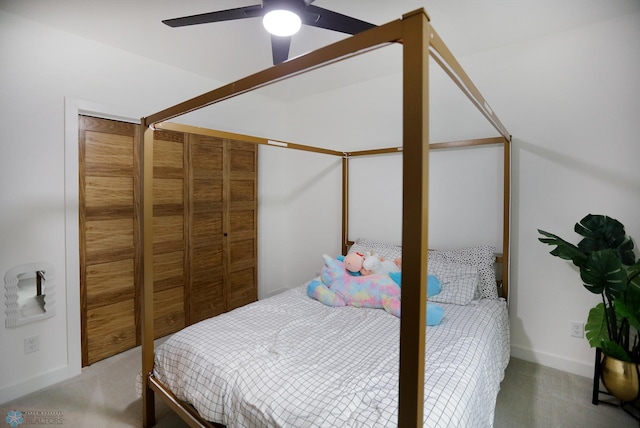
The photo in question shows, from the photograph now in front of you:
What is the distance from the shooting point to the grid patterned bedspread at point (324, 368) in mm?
1103

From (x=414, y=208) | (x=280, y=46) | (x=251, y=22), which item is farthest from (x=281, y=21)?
(x=414, y=208)

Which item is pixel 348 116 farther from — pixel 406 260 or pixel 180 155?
pixel 406 260

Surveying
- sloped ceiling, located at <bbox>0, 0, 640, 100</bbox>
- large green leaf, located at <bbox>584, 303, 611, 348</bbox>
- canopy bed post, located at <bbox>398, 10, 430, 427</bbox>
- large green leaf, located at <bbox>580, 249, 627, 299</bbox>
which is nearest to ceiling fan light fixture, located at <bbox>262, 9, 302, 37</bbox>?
sloped ceiling, located at <bbox>0, 0, 640, 100</bbox>

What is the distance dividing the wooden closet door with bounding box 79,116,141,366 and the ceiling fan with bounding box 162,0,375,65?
1365 mm

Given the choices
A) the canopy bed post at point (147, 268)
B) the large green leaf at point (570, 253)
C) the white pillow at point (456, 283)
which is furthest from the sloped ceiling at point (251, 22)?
the white pillow at point (456, 283)

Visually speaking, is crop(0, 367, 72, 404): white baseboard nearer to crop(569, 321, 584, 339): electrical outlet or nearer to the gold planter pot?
the gold planter pot

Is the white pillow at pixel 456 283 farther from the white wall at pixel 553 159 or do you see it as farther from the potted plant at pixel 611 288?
the potted plant at pixel 611 288

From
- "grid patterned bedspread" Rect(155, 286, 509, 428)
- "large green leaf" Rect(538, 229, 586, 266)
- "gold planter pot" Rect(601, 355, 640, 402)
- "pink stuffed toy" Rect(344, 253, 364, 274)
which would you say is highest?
"large green leaf" Rect(538, 229, 586, 266)

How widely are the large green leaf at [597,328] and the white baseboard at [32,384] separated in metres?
3.41

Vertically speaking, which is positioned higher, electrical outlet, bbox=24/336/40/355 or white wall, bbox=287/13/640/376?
white wall, bbox=287/13/640/376

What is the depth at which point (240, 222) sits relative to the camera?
3.33 meters

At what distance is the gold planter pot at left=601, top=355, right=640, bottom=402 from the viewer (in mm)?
1665

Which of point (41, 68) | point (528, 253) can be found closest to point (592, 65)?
point (528, 253)

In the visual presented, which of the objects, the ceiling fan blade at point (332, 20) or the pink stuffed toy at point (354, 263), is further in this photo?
the pink stuffed toy at point (354, 263)
